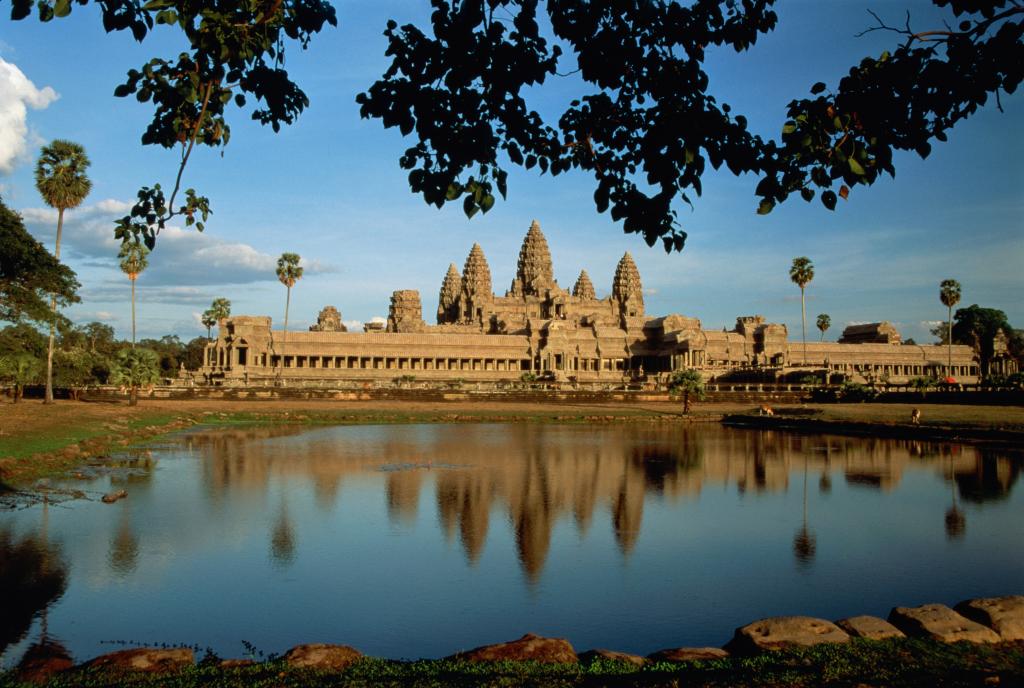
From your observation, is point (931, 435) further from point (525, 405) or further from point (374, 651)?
point (374, 651)

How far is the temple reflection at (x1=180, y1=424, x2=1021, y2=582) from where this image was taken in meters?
15.1

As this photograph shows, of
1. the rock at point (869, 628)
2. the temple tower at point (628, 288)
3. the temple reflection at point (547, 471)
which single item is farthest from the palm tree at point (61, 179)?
the temple tower at point (628, 288)

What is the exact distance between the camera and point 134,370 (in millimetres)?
45094

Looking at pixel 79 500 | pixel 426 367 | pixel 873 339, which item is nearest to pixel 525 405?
pixel 426 367

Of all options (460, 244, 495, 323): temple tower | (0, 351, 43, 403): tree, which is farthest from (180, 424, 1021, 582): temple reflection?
(460, 244, 495, 323): temple tower

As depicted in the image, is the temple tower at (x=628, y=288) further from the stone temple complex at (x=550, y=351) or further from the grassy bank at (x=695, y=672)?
the grassy bank at (x=695, y=672)

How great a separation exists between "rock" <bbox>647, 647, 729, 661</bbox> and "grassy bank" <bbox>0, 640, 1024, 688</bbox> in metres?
0.14

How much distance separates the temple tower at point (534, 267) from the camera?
11694 cm

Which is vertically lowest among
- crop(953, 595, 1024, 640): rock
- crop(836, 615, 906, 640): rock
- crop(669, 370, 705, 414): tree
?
crop(836, 615, 906, 640): rock

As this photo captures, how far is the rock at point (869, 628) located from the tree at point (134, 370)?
4427cm

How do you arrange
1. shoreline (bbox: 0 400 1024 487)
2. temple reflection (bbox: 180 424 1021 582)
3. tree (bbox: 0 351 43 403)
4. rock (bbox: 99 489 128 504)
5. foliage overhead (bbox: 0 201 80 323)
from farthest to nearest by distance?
1. tree (bbox: 0 351 43 403)
2. foliage overhead (bbox: 0 201 80 323)
3. shoreline (bbox: 0 400 1024 487)
4. rock (bbox: 99 489 128 504)
5. temple reflection (bbox: 180 424 1021 582)

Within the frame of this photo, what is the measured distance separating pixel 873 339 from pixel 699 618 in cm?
10665

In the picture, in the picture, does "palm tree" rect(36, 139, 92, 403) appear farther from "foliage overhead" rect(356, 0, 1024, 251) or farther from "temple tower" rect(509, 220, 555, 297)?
"temple tower" rect(509, 220, 555, 297)

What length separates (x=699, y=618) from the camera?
971 cm
